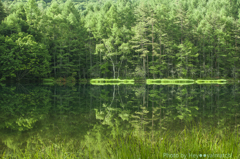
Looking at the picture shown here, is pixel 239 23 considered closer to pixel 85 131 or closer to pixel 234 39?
pixel 234 39

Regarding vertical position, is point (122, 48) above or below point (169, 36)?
below

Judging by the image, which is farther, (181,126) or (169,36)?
(169,36)

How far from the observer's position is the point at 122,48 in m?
40.9

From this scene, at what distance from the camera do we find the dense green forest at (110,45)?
35.3 metres

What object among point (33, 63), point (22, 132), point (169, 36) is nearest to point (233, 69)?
point (169, 36)

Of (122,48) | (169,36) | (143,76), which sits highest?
(169,36)

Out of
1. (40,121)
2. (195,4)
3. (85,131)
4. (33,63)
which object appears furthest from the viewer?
(195,4)

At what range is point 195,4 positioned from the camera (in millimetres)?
86250

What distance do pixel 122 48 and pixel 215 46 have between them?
26123 mm

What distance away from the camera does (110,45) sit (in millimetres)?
40469

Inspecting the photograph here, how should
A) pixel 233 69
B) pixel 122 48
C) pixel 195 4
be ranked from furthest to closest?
pixel 195 4 < pixel 233 69 < pixel 122 48

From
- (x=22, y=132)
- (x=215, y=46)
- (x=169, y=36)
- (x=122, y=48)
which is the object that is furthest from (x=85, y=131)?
(x=215, y=46)

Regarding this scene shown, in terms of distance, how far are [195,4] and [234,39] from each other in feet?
136

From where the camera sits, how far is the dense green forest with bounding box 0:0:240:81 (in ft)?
116
